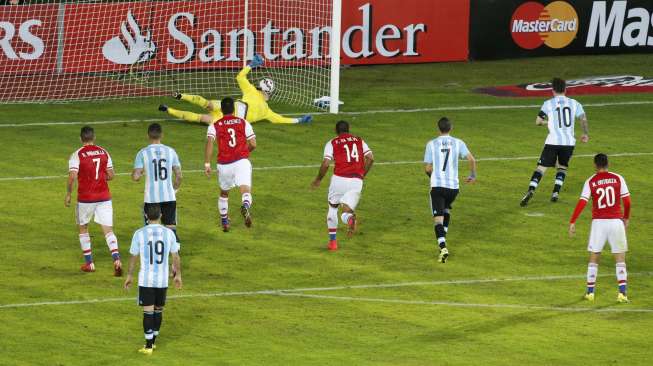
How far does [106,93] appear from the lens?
36.0m

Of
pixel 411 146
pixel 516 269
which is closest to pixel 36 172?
pixel 411 146

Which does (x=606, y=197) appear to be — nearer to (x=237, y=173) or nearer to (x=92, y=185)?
(x=237, y=173)

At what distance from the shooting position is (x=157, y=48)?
36.5 m

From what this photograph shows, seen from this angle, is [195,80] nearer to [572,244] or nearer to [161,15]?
[161,15]

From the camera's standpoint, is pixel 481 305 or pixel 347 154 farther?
pixel 347 154

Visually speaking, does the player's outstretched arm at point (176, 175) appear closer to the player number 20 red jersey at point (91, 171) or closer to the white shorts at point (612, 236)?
the player number 20 red jersey at point (91, 171)

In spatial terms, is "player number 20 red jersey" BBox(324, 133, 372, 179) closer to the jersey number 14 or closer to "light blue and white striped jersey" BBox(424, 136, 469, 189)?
the jersey number 14

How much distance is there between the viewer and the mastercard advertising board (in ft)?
133

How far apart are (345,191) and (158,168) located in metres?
3.29

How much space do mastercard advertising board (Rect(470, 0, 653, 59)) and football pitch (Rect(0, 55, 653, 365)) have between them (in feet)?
22.7

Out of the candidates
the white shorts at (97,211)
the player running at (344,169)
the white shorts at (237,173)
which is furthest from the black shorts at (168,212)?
the player running at (344,169)

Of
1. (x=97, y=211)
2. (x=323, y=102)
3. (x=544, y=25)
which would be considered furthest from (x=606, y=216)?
(x=544, y=25)

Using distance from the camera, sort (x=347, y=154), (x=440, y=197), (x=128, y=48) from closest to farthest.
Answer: (x=440, y=197)
(x=347, y=154)
(x=128, y=48)

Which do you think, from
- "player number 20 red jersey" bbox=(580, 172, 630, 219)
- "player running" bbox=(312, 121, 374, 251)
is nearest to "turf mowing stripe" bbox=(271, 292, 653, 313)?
"player number 20 red jersey" bbox=(580, 172, 630, 219)
